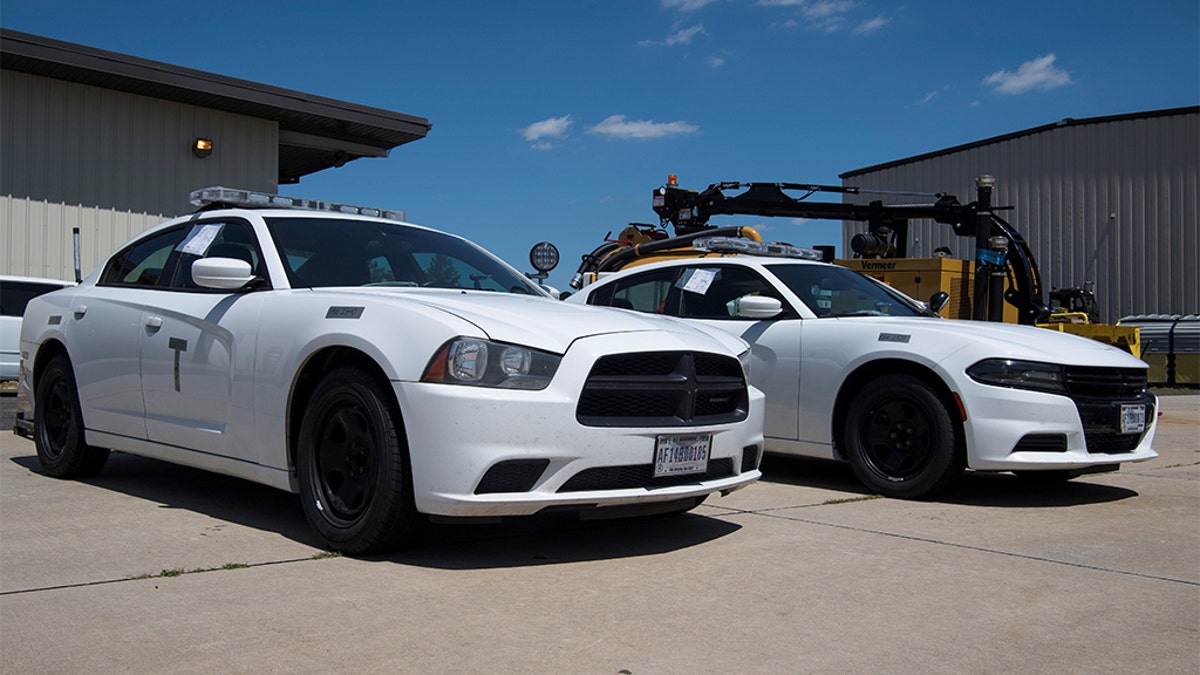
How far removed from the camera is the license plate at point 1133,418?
21.1 feet

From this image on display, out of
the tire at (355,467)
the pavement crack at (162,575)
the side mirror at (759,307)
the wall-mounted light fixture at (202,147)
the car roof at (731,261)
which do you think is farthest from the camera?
the wall-mounted light fixture at (202,147)

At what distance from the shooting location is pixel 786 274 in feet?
24.9

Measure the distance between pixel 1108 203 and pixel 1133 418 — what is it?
24802 millimetres

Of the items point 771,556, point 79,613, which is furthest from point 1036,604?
point 79,613

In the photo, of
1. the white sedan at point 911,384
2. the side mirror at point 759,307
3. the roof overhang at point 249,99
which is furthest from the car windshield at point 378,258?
the roof overhang at point 249,99

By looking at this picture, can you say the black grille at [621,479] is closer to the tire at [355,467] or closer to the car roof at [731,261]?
the tire at [355,467]

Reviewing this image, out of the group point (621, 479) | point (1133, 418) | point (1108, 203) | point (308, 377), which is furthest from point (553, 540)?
point (1108, 203)

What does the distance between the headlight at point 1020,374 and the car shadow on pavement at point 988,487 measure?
2.25 ft

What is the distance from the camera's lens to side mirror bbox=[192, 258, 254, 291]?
4953 mm

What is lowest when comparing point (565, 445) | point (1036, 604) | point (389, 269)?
point (1036, 604)

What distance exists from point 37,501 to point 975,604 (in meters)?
4.58

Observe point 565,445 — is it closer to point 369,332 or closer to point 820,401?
point 369,332

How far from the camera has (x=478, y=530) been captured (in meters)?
5.12

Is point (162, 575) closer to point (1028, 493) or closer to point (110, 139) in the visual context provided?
point (1028, 493)
